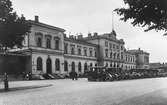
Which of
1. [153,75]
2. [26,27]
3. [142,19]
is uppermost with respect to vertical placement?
[26,27]

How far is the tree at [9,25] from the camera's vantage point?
2038 centimetres

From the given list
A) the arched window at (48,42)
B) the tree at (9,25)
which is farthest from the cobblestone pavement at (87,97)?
the arched window at (48,42)

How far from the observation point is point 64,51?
5772 centimetres

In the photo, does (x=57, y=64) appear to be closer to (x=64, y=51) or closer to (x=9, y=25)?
(x=64, y=51)

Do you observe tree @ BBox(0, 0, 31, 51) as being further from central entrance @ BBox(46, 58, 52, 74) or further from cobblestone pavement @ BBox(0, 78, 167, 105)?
central entrance @ BBox(46, 58, 52, 74)

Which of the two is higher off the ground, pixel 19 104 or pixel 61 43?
pixel 61 43

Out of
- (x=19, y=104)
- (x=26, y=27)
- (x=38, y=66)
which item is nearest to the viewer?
(x=19, y=104)

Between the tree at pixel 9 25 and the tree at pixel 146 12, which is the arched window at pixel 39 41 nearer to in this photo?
the tree at pixel 9 25

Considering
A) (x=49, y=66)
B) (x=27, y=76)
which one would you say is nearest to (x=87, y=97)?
(x=27, y=76)

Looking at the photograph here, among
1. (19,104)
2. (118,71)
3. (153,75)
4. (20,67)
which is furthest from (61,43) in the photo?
(19,104)

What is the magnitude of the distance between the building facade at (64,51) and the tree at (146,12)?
121 feet

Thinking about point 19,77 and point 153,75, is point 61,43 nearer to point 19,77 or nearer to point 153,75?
point 19,77

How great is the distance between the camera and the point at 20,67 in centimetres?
4628

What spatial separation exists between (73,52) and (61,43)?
709 centimetres
